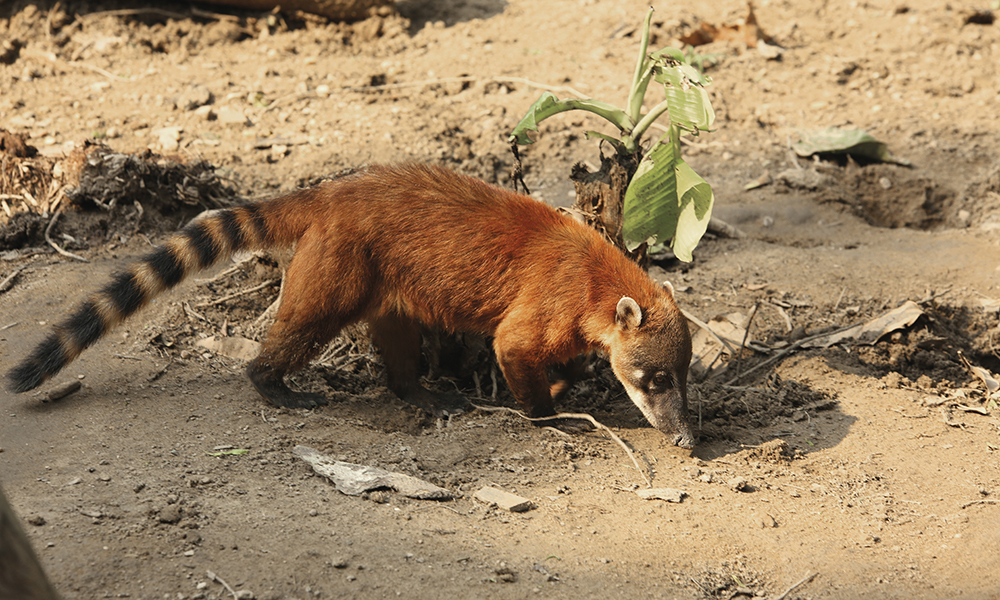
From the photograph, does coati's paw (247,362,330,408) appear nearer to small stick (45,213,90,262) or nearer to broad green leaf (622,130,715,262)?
small stick (45,213,90,262)

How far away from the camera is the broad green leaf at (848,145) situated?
842 cm

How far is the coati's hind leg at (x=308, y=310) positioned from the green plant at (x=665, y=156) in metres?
1.34

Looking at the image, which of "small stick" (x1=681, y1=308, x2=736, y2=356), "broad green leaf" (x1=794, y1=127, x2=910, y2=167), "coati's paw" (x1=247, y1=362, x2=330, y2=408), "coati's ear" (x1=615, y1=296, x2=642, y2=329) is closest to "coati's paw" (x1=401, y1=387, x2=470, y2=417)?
"coati's paw" (x1=247, y1=362, x2=330, y2=408)

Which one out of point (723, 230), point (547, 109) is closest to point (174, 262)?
point (547, 109)

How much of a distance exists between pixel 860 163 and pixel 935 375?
3.43m

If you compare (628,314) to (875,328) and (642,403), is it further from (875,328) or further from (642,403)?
(875,328)

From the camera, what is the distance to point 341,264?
488 cm

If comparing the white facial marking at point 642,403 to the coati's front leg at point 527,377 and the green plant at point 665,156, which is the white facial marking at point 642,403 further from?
the green plant at point 665,156

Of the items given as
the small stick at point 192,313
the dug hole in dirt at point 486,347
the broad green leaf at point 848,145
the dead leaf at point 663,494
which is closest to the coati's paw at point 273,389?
the dug hole in dirt at point 486,347

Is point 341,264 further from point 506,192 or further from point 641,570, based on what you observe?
point 641,570

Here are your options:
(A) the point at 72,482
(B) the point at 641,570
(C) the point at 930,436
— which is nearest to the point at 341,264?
(A) the point at 72,482

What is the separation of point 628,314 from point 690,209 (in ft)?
2.39

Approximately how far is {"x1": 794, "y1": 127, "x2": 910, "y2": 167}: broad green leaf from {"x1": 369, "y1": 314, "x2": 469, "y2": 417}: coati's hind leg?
205 inches

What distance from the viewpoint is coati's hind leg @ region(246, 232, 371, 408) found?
4879 mm
